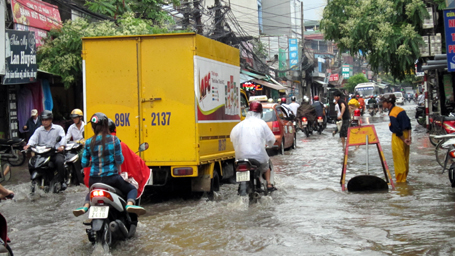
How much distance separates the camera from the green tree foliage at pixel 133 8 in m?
20.2

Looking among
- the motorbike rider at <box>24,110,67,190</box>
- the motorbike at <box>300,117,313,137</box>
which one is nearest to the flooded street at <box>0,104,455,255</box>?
the motorbike rider at <box>24,110,67,190</box>

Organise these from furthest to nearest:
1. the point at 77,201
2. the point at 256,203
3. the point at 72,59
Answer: the point at 72,59 → the point at 77,201 → the point at 256,203

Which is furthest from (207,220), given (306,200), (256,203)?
(306,200)

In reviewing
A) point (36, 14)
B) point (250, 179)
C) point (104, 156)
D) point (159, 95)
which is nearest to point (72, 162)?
point (159, 95)

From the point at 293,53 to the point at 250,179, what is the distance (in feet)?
113

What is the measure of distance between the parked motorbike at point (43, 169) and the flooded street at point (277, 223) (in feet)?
0.67

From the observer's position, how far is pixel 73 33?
680 inches

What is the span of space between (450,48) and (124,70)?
8.35 m

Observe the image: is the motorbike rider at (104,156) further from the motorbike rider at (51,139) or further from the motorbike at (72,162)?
the motorbike at (72,162)

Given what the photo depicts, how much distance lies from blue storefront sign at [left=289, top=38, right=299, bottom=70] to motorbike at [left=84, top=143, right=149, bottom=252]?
3698 centimetres

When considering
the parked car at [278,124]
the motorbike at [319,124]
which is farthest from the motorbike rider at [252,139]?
the motorbike at [319,124]

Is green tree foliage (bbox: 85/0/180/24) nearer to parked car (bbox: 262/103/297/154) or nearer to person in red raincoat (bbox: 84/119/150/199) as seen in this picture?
parked car (bbox: 262/103/297/154)

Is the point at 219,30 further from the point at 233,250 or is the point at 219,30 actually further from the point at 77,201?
the point at 233,250

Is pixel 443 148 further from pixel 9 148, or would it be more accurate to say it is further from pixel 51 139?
pixel 9 148
